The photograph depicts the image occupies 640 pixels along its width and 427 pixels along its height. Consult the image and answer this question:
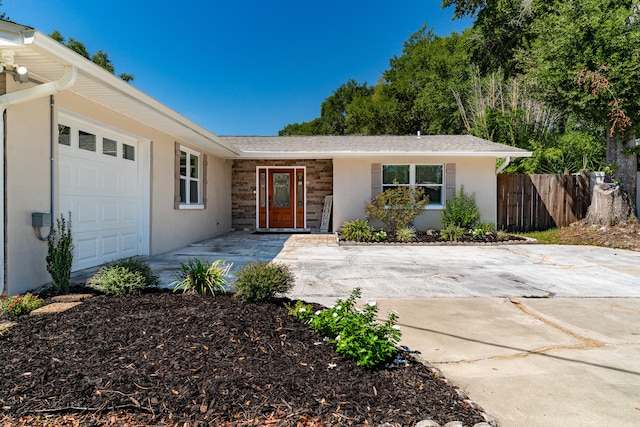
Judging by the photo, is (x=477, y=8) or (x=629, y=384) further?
(x=477, y=8)

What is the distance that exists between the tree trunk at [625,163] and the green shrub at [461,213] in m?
4.02

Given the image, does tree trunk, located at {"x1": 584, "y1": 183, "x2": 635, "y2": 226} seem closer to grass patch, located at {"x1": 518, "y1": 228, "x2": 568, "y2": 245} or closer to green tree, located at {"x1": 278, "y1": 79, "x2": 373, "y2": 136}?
grass patch, located at {"x1": 518, "y1": 228, "x2": 568, "y2": 245}

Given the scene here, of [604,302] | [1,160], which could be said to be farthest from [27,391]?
[604,302]

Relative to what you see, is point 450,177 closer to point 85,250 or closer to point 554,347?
point 554,347

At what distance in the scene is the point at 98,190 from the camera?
239 inches

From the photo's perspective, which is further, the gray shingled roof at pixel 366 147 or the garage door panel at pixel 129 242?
the gray shingled roof at pixel 366 147

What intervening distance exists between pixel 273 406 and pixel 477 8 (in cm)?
1659

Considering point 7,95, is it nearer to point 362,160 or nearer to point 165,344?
point 165,344

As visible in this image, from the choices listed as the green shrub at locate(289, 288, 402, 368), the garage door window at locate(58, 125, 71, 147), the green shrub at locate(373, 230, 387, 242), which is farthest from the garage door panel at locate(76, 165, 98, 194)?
the green shrub at locate(373, 230, 387, 242)

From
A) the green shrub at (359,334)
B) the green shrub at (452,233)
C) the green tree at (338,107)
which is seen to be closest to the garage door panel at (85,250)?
the green shrub at (359,334)

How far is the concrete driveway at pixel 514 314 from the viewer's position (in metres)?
2.29

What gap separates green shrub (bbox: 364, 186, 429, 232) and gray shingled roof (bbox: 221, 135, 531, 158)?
1.13 metres

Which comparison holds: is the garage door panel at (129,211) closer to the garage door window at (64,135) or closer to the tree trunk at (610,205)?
the garage door window at (64,135)

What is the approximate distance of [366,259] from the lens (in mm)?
7523
